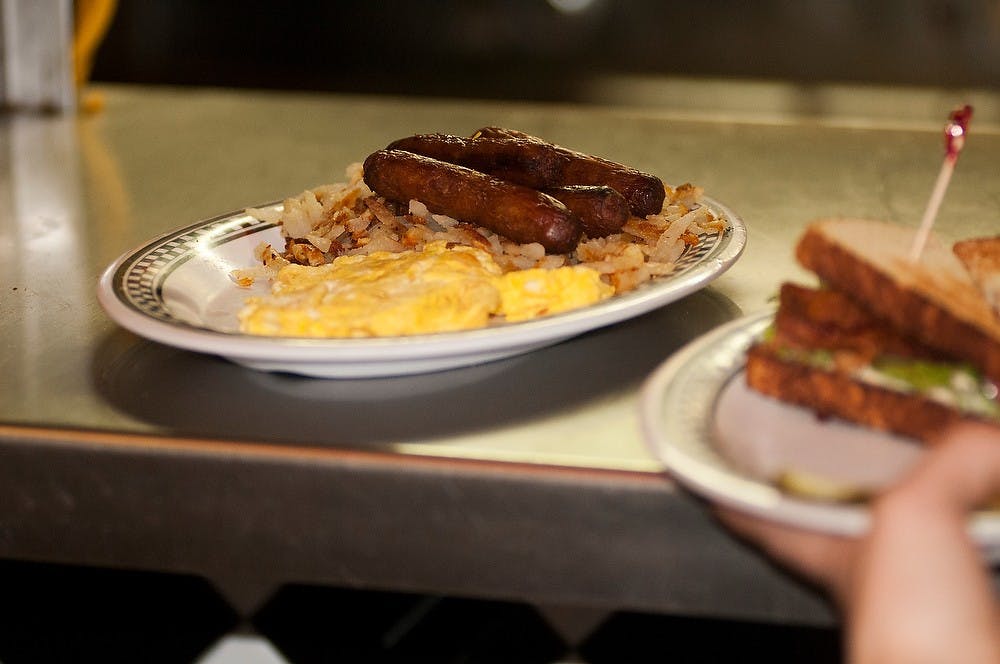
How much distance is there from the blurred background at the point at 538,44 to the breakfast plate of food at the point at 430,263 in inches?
111

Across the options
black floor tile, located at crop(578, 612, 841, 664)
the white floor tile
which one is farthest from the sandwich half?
the white floor tile

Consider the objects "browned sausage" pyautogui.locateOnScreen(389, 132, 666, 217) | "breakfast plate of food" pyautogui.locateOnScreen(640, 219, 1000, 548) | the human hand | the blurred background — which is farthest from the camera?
the blurred background

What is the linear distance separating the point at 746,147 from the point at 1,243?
1.57m

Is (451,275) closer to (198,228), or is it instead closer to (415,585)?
(415,585)

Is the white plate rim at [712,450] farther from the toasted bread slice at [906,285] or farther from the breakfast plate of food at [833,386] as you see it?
the toasted bread slice at [906,285]

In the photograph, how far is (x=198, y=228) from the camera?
1566mm

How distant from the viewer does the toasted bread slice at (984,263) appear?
1.18m

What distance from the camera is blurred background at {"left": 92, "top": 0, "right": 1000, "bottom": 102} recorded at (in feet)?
13.8

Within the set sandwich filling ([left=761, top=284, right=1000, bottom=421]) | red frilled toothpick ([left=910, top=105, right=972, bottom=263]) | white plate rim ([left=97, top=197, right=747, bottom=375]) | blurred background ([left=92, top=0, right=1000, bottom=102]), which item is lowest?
blurred background ([left=92, top=0, right=1000, bottom=102])

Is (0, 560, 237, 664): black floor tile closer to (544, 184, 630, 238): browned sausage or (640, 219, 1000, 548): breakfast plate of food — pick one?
(544, 184, 630, 238): browned sausage

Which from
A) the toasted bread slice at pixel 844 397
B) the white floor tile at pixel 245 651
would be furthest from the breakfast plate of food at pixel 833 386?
the white floor tile at pixel 245 651

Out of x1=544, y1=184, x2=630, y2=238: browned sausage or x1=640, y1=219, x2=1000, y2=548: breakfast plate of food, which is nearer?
x1=640, y1=219, x2=1000, y2=548: breakfast plate of food

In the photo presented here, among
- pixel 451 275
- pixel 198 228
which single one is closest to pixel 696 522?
pixel 451 275

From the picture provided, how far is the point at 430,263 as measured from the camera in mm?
1259
